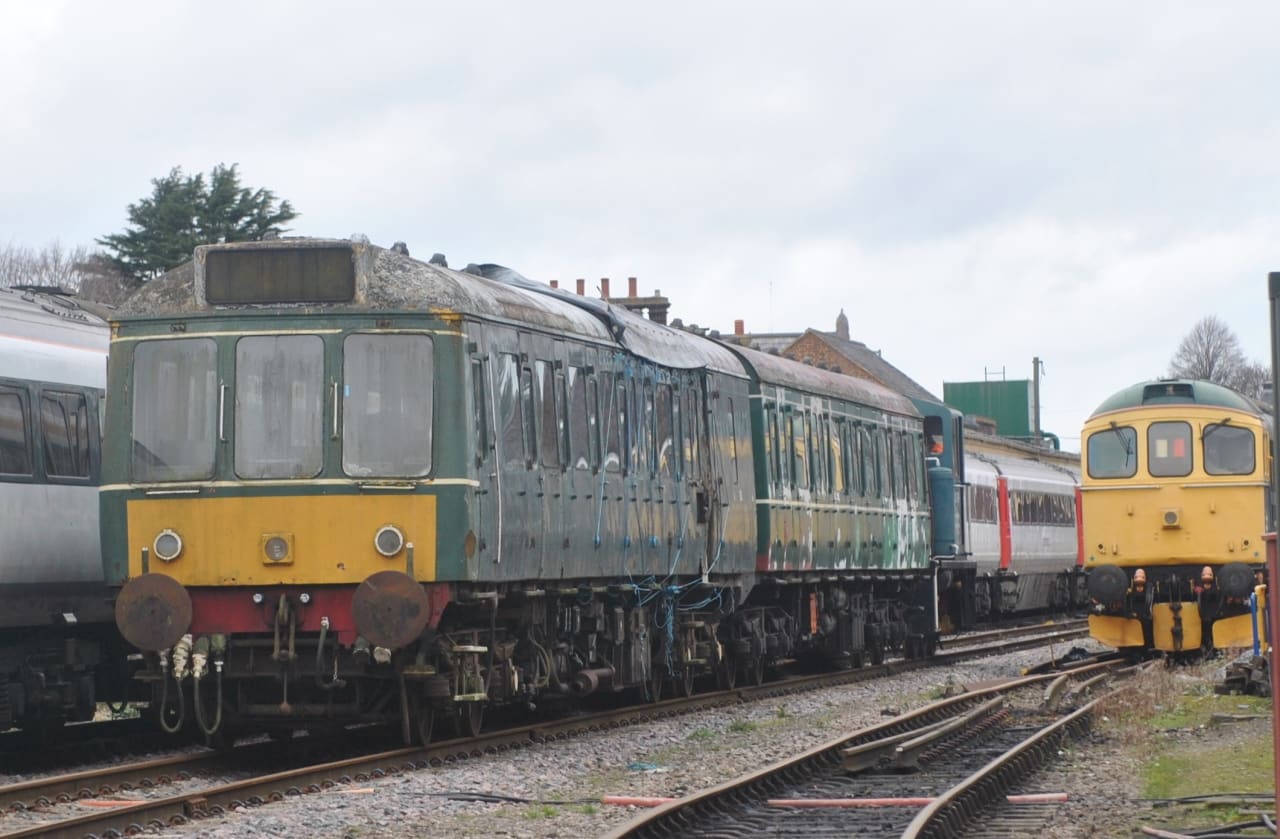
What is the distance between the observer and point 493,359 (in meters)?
15.3

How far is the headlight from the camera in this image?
566 inches

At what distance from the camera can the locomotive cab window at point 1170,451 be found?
26.2m

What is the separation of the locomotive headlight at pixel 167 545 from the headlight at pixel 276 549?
628mm

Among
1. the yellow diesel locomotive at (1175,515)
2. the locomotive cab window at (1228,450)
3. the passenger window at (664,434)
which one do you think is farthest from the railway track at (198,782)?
the locomotive cab window at (1228,450)

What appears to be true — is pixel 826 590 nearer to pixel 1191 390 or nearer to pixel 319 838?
pixel 1191 390

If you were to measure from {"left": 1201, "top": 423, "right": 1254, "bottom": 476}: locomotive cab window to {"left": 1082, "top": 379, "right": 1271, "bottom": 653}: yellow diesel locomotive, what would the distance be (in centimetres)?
1

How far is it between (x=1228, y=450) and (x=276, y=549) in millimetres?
15311

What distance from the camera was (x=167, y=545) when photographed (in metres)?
14.5

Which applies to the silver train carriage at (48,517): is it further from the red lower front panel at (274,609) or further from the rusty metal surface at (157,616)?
the red lower front panel at (274,609)

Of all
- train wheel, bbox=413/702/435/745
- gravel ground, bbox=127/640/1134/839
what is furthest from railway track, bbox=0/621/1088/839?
gravel ground, bbox=127/640/1134/839

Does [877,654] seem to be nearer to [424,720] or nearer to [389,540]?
[424,720]

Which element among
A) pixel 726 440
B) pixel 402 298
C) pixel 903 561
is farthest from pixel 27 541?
pixel 903 561

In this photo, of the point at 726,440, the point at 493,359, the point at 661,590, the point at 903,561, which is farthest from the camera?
the point at 903,561

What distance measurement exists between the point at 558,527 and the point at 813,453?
28.4ft
